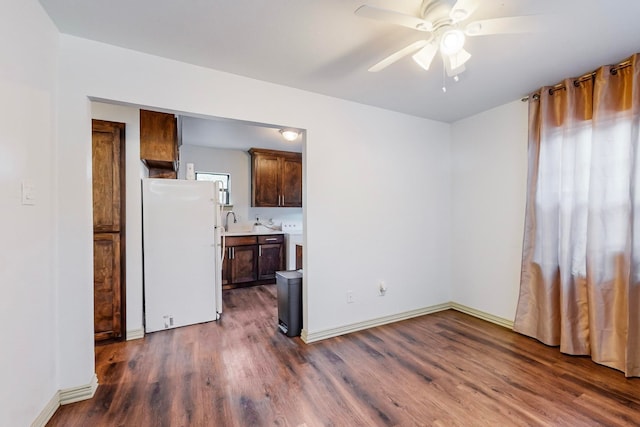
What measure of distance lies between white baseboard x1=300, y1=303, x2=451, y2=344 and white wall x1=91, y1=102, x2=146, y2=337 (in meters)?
1.66

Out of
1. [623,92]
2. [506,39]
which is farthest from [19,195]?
[623,92]

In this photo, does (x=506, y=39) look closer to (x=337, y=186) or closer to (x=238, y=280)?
(x=337, y=186)

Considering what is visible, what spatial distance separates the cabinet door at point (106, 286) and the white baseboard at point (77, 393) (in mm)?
868

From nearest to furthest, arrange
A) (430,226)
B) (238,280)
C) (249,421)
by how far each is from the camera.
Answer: (249,421) → (430,226) → (238,280)

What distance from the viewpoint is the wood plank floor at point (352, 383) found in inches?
65.2

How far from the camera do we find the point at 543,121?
254cm

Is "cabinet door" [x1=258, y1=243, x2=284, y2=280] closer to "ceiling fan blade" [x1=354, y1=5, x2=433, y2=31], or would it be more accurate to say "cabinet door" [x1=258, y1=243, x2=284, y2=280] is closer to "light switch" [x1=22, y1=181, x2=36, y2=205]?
"light switch" [x1=22, y1=181, x2=36, y2=205]

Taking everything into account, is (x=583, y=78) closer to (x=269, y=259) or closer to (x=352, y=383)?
(x=352, y=383)

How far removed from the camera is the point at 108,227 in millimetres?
2574

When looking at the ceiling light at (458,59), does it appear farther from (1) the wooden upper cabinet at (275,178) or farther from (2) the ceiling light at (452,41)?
(1) the wooden upper cabinet at (275,178)

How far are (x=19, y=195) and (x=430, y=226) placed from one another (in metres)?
3.54

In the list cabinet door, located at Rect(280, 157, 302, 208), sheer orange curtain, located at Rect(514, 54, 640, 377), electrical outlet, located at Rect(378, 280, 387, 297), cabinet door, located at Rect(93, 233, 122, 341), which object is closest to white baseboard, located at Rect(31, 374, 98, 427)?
cabinet door, located at Rect(93, 233, 122, 341)

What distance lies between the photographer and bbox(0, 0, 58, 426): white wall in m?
1.27

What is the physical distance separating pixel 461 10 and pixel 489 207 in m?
2.36
